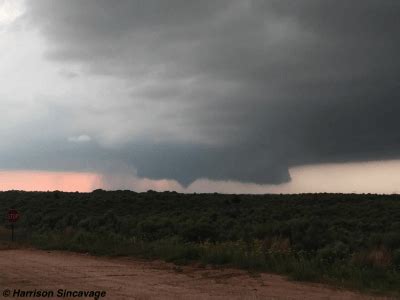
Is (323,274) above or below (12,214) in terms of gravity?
below

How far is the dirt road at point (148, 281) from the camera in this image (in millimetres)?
11727

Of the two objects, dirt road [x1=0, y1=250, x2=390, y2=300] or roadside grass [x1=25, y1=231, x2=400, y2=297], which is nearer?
dirt road [x1=0, y1=250, x2=390, y2=300]

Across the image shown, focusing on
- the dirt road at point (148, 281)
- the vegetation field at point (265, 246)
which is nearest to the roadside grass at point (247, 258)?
the vegetation field at point (265, 246)

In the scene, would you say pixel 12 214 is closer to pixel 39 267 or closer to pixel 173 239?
pixel 173 239

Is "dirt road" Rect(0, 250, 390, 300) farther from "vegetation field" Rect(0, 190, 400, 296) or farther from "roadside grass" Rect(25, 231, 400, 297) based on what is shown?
"vegetation field" Rect(0, 190, 400, 296)

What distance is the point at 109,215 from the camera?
3353 cm

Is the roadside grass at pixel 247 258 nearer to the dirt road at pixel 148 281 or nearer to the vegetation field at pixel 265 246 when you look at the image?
the vegetation field at pixel 265 246

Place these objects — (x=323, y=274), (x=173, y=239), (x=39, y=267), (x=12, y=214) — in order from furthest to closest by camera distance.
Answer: (x=12, y=214) < (x=173, y=239) < (x=39, y=267) < (x=323, y=274)

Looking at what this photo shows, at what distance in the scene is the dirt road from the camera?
11.7m

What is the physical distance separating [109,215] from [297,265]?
67.4 ft

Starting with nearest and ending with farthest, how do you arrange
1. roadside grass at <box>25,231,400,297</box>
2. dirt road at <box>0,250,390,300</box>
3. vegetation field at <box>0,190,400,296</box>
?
dirt road at <box>0,250,390,300</box> < roadside grass at <box>25,231,400,297</box> < vegetation field at <box>0,190,400,296</box>

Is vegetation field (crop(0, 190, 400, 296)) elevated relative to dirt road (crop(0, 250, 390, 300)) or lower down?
elevated

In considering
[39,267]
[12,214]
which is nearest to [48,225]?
[12,214]

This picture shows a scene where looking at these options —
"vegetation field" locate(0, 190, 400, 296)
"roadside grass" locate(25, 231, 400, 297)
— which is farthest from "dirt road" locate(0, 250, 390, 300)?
"vegetation field" locate(0, 190, 400, 296)
